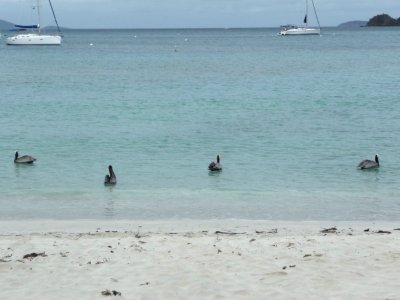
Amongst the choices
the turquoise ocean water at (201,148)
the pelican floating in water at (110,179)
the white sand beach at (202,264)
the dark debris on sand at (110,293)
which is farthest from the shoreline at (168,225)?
the dark debris on sand at (110,293)

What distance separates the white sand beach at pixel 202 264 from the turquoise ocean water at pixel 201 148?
258 cm

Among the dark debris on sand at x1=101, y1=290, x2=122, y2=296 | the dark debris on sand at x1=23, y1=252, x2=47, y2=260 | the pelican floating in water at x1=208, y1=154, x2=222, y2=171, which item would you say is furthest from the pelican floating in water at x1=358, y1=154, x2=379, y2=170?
the dark debris on sand at x1=101, y1=290, x2=122, y2=296

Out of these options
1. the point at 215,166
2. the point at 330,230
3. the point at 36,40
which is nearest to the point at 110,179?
the point at 215,166

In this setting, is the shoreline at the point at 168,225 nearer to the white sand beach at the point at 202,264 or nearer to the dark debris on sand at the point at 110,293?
the white sand beach at the point at 202,264

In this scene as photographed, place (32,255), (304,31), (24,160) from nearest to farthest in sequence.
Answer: (32,255), (24,160), (304,31)

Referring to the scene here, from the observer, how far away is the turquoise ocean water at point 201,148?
15.1 metres

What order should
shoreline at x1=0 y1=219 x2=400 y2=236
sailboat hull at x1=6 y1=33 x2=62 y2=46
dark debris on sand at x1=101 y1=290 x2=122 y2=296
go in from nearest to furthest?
1. dark debris on sand at x1=101 y1=290 x2=122 y2=296
2. shoreline at x1=0 y1=219 x2=400 y2=236
3. sailboat hull at x1=6 y1=33 x2=62 y2=46

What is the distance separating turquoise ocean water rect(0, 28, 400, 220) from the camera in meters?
15.1

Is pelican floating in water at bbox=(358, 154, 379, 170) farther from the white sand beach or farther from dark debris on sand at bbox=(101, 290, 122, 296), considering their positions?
dark debris on sand at bbox=(101, 290, 122, 296)

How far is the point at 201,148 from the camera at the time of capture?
22.1 meters

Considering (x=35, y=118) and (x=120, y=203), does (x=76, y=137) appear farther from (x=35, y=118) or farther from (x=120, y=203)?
(x=120, y=203)

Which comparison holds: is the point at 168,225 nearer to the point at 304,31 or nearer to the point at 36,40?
the point at 36,40

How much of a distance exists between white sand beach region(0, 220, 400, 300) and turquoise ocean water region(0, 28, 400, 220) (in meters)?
2.58

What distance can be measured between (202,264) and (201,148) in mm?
12624
